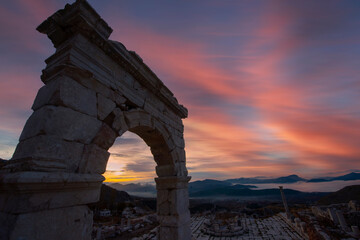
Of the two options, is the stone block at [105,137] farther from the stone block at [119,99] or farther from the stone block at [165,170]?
the stone block at [165,170]

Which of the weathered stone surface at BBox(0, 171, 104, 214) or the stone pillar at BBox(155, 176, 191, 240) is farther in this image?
the stone pillar at BBox(155, 176, 191, 240)

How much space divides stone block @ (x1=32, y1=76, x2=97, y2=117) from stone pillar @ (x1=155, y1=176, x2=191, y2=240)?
113 inches

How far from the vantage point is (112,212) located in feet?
95.6

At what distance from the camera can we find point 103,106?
108 inches

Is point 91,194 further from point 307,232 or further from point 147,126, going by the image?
point 307,232

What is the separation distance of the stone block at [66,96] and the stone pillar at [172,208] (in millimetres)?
2875

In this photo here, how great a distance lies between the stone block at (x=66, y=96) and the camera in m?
2.13

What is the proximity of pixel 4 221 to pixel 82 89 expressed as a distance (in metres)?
1.64

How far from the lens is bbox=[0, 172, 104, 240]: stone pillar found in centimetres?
158

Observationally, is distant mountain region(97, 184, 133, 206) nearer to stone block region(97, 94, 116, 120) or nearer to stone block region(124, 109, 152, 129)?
stone block region(124, 109, 152, 129)

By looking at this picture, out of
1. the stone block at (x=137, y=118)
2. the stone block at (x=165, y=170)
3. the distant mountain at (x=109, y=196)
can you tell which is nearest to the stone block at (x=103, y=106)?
the stone block at (x=137, y=118)

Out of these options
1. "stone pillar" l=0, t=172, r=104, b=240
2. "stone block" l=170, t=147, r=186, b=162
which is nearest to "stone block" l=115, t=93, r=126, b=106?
"stone pillar" l=0, t=172, r=104, b=240

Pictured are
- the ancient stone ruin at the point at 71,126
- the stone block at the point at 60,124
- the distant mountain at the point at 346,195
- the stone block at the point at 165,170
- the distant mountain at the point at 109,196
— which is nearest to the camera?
the ancient stone ruin at the point at 71,126

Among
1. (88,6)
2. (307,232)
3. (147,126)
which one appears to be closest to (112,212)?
(307,232)
